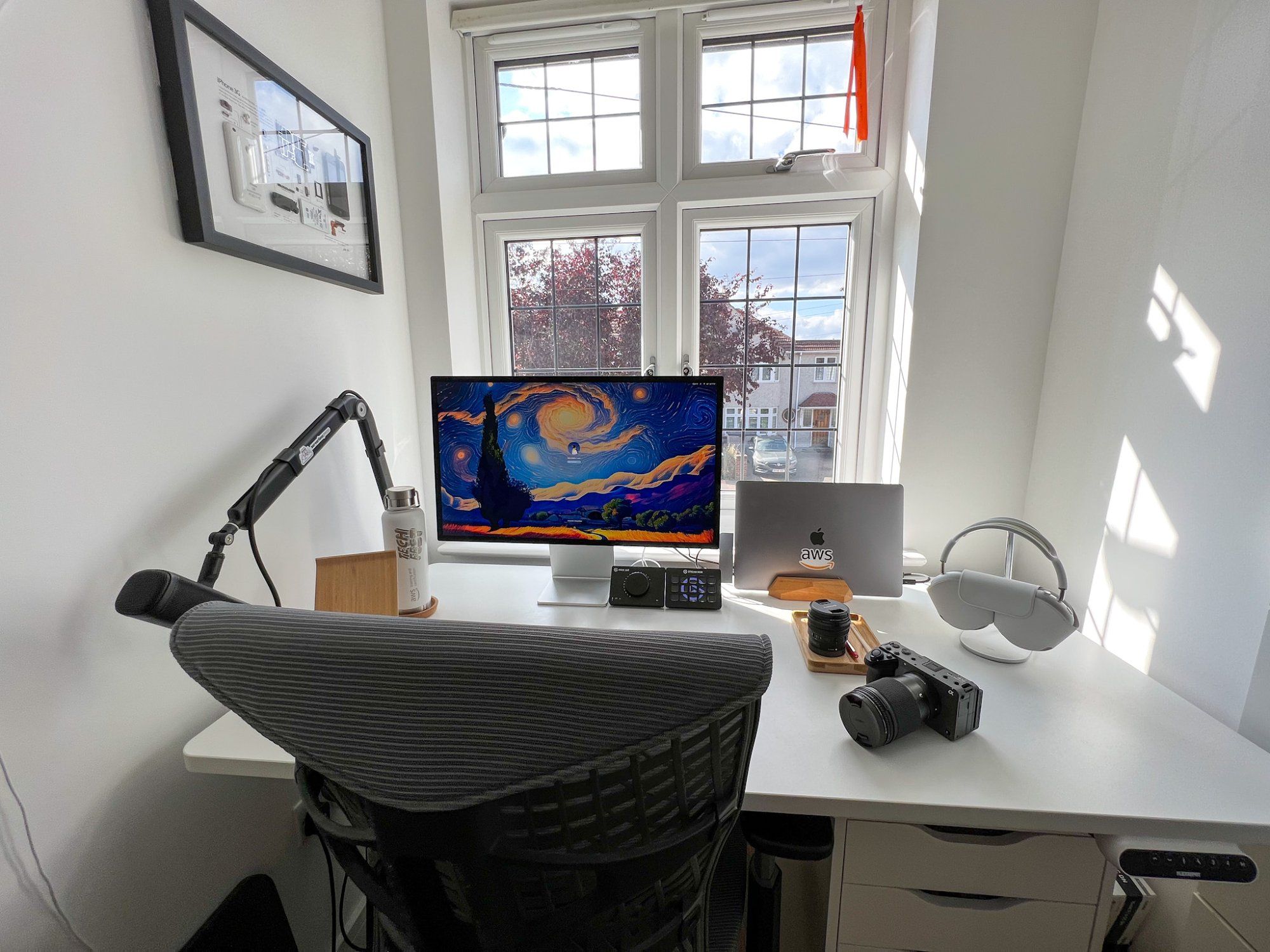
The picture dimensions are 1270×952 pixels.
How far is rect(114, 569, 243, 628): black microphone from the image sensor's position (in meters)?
0.66

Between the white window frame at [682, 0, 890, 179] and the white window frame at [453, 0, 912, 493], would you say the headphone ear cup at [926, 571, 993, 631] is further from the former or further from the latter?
the white window frame at [682, 0, 890, 179]

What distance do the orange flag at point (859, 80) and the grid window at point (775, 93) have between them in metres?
0.04

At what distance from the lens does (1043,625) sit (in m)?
0.89

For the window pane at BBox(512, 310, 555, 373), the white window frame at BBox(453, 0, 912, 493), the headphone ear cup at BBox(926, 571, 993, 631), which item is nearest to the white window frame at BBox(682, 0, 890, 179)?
the white window frame at BBox(453, 0, 912, 493)

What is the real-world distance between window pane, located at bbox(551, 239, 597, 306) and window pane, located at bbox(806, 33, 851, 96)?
81cm

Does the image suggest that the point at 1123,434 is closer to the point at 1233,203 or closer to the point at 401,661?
the point at 1233,203

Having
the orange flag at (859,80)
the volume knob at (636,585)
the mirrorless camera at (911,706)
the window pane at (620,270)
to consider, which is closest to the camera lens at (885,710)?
the mirrorless camera at (911,706)

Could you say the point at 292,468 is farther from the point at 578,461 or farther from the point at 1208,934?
the point at 1208,934

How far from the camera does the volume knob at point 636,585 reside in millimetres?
1182

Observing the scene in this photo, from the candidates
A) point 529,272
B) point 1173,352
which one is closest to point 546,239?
point 529,272

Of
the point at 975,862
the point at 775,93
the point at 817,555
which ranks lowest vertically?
the point at 975,862

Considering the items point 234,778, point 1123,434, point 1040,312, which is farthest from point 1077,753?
point 234,778

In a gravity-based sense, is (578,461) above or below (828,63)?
below

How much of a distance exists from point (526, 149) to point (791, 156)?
846mm
